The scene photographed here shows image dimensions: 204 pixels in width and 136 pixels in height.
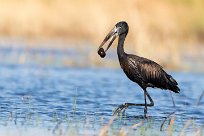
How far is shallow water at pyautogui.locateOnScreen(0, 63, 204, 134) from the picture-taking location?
10955 millimetres

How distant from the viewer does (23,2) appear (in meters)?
26.7

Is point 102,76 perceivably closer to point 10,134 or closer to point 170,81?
point 170,81

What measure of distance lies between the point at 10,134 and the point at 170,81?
3617mm

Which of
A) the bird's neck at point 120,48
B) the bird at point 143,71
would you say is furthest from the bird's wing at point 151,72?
the bird's neck at point 120,48

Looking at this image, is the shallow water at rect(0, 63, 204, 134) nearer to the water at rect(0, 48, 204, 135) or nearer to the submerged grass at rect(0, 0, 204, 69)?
the water at rect(0, 48, 204, 135)

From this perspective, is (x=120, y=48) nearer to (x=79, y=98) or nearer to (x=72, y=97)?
(x=79, y=98)

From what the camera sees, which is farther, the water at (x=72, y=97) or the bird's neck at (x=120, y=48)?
the bird's neck at (x=120, y=48)

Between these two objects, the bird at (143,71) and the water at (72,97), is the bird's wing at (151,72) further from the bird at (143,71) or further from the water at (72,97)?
the water at (72,97)

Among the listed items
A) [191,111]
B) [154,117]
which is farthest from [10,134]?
[191,111]

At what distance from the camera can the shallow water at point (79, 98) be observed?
10955 mm

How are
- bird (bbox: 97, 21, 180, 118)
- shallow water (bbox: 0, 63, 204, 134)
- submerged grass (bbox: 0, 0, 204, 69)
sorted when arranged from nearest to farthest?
shallow water (bbox: 0, 63, 204, 134) < bird (bbox: 97, 21, 180, 118) < submerged grass (bbox: 0, 0, 204, 69)

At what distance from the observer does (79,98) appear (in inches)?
561

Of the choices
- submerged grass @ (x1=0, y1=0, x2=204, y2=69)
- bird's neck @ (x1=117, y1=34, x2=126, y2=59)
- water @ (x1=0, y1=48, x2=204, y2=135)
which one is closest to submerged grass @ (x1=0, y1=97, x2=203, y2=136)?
water @ (x1=0, y1=48, x2=204, y2=135)

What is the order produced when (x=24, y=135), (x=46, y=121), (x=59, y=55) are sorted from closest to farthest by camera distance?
(x=24, y=135) → (x=46, y=121) → (x=59, y=55)
